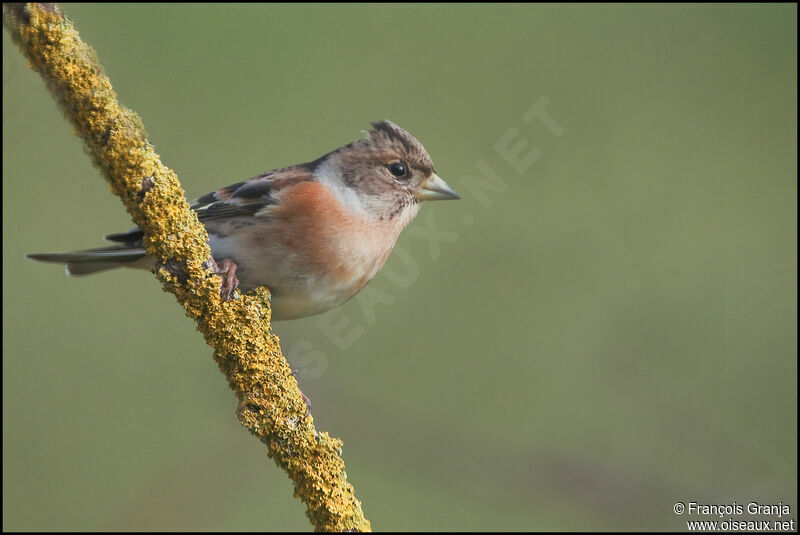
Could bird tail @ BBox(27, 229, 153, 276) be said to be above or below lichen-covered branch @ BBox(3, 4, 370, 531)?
above

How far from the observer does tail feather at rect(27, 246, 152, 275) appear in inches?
121

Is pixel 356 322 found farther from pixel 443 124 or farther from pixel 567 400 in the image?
pixel 443 124

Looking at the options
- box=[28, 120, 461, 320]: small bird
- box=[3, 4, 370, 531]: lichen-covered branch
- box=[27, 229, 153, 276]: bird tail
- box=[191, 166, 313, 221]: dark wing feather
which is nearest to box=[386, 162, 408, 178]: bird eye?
box=[28, 120, 461, 320]: small bird

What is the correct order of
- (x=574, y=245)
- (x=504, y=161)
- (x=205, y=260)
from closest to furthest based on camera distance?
(x=205, y=260) → (x=504, y=161) → (x=574, y=245)

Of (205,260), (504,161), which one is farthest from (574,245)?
(205,260)

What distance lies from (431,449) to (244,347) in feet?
6.77

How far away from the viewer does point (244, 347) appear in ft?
7.41

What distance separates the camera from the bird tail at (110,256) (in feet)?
10.1

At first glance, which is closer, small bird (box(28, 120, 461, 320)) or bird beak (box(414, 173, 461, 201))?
small bird (box(28, 120, 461, 320))

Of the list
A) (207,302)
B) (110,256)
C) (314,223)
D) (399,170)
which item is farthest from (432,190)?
(207,302)

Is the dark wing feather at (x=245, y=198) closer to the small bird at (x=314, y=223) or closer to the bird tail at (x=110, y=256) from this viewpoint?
the small bird at (x=314, y=223)

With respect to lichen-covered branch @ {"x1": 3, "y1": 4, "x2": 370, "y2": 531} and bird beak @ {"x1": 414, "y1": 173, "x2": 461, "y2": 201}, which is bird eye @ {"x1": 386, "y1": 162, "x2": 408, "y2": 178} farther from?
lichen-covered branch @ {"x1": 3, "y1": 4, "x2": 370, "y2": 531}

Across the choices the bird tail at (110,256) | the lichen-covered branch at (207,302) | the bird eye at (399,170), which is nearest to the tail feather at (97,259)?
the bird tail at (110,256)

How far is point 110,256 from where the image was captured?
3154 mm
